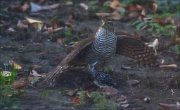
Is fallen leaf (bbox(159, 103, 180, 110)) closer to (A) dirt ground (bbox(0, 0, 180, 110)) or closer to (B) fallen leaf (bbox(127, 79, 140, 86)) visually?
(A) dirt ground (bbox(0, 0, 180, 110))

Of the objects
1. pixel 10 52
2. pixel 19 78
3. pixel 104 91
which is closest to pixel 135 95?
pixel 104 91

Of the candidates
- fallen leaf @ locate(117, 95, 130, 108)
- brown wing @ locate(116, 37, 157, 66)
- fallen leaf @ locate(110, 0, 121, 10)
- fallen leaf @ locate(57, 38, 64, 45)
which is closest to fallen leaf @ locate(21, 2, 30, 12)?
fallen leaf @ locate(110, 0, 121, 10)

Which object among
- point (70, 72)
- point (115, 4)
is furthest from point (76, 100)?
point (115, 4)

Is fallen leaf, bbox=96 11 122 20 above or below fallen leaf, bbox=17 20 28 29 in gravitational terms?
above

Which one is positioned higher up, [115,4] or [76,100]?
[115,4]

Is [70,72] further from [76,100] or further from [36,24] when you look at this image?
[36,24]

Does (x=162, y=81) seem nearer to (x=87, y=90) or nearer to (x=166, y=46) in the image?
(x=87, y=90)

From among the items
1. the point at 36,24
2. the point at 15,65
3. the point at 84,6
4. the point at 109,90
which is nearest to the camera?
the point at 109,90
